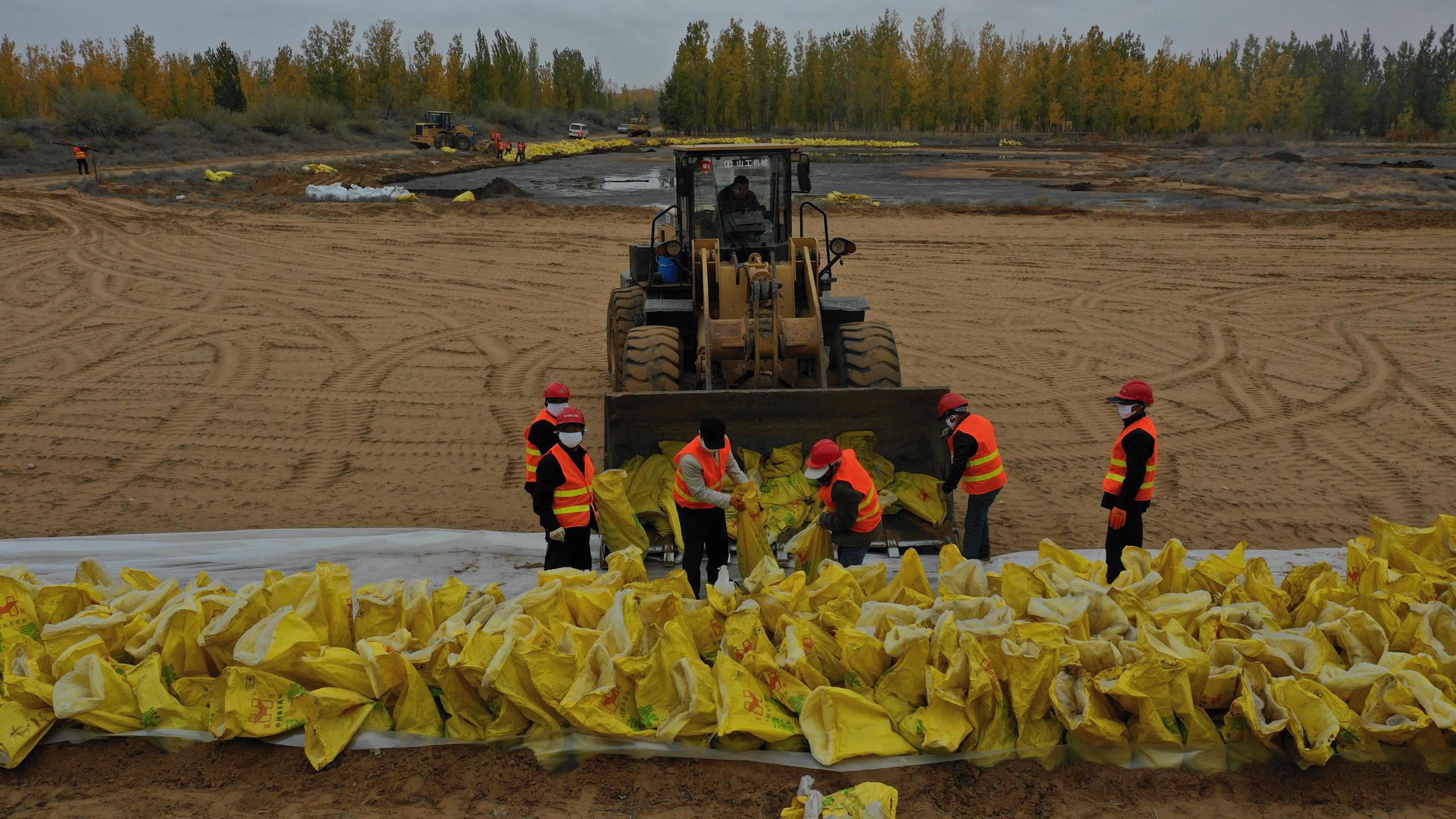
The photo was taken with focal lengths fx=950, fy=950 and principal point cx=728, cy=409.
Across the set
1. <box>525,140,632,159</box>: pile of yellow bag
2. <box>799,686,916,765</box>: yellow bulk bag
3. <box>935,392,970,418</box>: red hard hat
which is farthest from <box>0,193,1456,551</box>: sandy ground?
<box>525,140,632,159</box>: pile of yellow bag

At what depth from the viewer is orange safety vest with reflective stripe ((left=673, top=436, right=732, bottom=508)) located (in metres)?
Result: 5.82

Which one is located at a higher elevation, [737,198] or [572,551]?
[737,198]

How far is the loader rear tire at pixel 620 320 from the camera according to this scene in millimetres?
9242

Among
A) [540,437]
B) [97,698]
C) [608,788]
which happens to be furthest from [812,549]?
[97,698]

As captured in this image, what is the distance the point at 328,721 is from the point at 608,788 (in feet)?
4.28

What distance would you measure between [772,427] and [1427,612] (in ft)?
12.7

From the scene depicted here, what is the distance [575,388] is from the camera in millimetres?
10555

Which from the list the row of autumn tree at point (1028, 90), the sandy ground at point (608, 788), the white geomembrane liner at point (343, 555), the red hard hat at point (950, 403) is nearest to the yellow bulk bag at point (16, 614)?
the sandy ground at point (608, 788)

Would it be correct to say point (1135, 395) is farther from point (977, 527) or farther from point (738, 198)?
point (738, 198)

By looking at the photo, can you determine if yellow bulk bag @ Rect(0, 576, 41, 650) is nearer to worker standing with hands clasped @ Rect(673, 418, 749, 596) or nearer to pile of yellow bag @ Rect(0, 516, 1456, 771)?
pile of yellow bag @ Rect(0, 516, 1456, 771)

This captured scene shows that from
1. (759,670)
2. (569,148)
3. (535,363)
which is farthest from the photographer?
(569,148)

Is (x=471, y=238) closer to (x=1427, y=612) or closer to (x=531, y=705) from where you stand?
(x=531, y=705)

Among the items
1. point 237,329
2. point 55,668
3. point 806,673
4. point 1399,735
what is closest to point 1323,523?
point 1399,735

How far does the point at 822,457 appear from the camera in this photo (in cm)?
553
